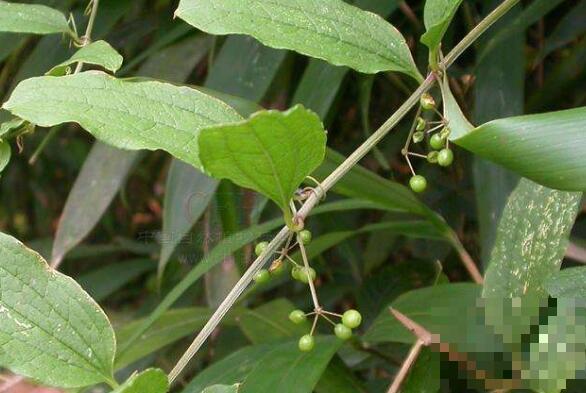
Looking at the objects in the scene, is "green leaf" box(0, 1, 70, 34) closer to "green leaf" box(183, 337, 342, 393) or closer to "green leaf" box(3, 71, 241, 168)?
"green leaf" box(3, 71, 241, 168)

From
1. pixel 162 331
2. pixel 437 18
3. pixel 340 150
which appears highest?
pixel 437 18

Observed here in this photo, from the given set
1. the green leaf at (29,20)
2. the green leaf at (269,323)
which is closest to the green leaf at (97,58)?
the green leaf at (29,20)

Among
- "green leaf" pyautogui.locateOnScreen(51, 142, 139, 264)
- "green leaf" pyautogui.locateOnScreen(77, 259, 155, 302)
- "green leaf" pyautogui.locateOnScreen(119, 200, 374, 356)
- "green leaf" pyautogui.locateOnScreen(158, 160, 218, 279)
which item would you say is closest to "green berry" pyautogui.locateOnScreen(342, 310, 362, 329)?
"green leaf" pyautogui.locateOnScreen(119, 200, 374, 356)

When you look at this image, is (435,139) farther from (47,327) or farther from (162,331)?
(162,331)

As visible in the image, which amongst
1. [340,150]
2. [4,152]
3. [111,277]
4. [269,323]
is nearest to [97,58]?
[4,152]

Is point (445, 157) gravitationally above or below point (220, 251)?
above

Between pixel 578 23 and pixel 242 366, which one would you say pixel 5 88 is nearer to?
pixel 242 366
